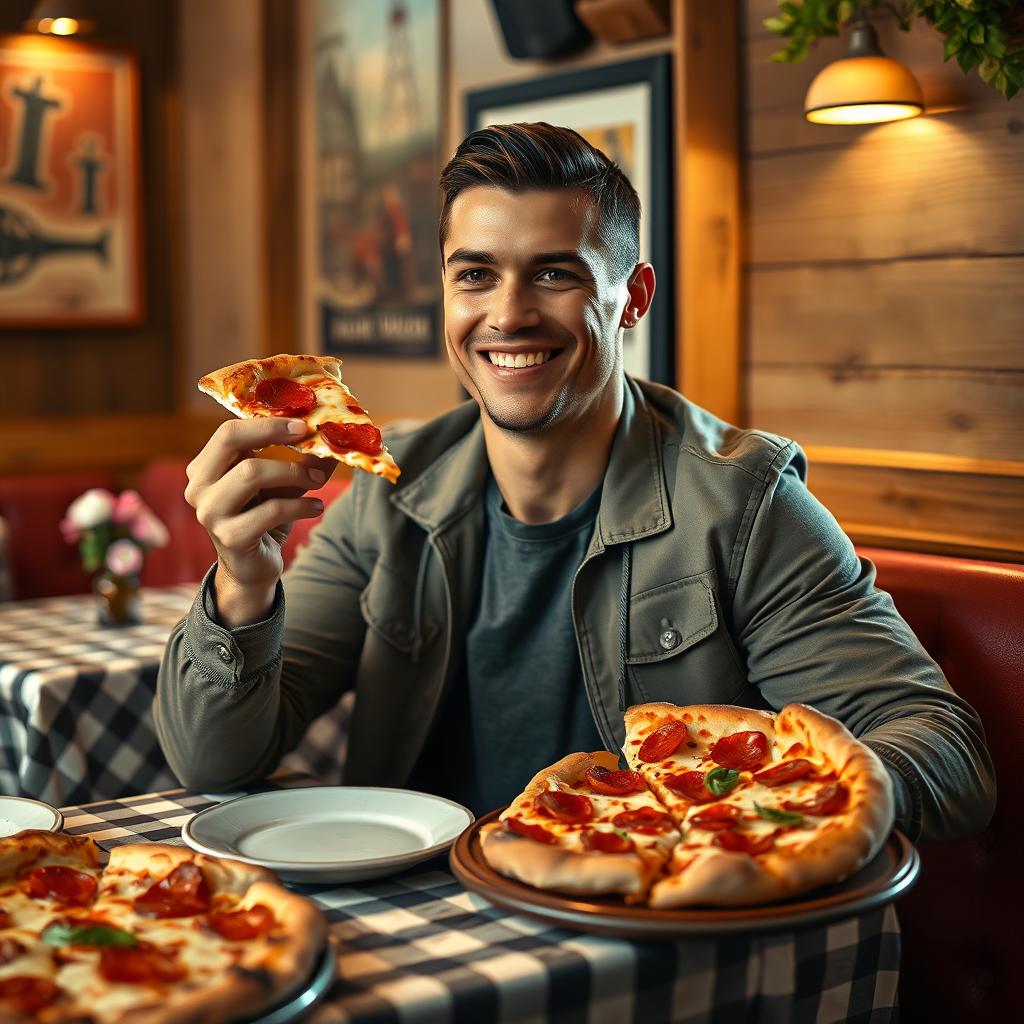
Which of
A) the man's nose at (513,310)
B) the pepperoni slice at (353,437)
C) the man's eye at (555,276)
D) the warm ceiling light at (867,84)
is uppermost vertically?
the warm ceiling light at (867,84)

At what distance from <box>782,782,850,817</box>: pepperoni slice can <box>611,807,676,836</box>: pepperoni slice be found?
138 mm

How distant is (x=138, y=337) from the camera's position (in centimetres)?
605

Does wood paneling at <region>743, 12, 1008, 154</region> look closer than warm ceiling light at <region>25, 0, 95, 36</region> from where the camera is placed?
Yes

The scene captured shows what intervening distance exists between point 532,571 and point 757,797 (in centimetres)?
89

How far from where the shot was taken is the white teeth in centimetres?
229

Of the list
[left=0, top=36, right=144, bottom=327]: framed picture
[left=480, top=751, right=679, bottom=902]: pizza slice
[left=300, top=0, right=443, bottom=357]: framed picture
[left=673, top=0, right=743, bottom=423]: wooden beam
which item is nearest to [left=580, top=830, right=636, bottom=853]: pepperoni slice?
[left=480, top=751, right=679, bottom=902]: pizza slice

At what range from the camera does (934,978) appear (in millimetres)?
2418

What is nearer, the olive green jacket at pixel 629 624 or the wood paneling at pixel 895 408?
the olive green jacket at pixel 629 624

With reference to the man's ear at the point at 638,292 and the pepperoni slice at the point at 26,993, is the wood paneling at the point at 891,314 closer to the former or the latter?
the man's ear at the point at 638,292

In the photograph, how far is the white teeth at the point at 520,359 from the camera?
2.29m

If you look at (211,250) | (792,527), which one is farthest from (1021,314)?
(211,250)

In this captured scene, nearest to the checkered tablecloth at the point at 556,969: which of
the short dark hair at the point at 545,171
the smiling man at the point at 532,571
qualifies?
the smiling man at the point at 532,571

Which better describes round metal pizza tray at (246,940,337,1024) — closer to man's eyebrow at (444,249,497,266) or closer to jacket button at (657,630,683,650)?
jacket button at (657,630,683,650)

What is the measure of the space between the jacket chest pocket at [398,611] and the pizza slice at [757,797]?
0.66 meters
